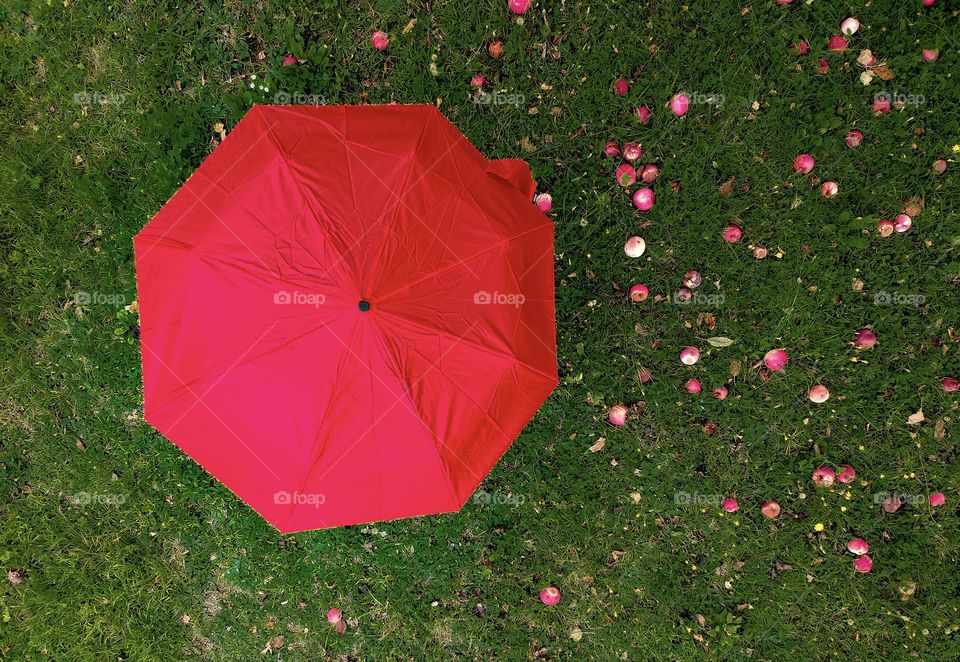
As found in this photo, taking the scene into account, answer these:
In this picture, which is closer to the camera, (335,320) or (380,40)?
(335,320)

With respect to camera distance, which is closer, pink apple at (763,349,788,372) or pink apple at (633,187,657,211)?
pink apple at (633,187,657,211)

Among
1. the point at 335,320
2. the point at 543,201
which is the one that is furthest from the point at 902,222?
the point at 335,320

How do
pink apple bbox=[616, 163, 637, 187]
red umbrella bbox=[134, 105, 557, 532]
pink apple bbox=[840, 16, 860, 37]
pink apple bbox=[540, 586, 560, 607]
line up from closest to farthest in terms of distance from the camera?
red umbrella bbox=[134, 105, 557, 532]
pink apple bbox=[840, 16, 860, 37]
pink apple bbox=[616, 163, 637, 187]
pink apple bbox=[540, 586, 560, 607]

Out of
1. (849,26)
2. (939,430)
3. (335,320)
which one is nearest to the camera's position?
(335,320)

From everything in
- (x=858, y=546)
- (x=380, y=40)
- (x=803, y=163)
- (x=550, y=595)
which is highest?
(x=380, y=40)

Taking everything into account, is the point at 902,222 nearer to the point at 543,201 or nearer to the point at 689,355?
the point at 689,355

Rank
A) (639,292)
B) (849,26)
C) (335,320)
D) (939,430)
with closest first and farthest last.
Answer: (335,320) < (849,26) < (639,292) < (939,430)

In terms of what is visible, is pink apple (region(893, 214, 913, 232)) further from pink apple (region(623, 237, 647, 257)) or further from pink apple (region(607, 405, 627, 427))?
pink apple (region(607, 405, 627, 427))

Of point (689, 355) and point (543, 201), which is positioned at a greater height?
point (543, 201)

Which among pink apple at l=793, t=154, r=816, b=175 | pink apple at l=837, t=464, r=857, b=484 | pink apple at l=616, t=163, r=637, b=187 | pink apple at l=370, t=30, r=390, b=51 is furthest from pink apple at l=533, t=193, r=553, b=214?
pink apple at l=837, t=464, r=857, b=484
